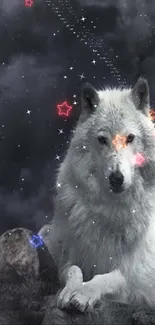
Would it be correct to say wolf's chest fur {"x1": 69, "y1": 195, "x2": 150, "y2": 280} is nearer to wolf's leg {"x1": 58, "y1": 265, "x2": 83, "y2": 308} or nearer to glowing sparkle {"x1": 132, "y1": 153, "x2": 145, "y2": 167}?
wolf's leg {"x1": 58, "y1": 265, "x2": 83, "y2": 308}

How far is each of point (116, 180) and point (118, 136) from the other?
618 mm

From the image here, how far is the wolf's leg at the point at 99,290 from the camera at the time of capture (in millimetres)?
7406

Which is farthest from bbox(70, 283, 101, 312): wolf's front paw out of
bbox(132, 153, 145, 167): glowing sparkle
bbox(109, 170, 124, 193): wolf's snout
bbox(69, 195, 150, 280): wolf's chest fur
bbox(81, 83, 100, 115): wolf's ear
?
bbox(81, 83, 100, 115): wolf's ear

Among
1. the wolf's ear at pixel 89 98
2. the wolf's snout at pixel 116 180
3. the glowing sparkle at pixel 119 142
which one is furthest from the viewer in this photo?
the wolf's ear at pixel 89 98

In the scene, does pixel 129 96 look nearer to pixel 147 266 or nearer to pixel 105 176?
pixel 105 176

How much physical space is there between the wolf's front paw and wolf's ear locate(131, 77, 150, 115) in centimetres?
243

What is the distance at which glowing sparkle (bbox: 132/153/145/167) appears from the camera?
8188 mm

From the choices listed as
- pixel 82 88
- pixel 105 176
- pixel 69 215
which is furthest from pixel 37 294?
pixel 82 88

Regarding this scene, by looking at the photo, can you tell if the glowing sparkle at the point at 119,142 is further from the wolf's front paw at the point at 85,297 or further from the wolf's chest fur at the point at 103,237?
the wolf's front paw at the point at 85,297

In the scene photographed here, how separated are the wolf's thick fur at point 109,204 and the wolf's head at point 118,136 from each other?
0.01 metres

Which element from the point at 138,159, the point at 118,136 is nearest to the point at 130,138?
the point at 118,136

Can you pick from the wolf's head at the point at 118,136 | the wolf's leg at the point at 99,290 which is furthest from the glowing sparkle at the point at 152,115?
the wolf's leg at the point at 99,290

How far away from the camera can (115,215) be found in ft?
27.5

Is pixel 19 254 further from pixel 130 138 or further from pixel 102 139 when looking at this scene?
pixel 130 138
